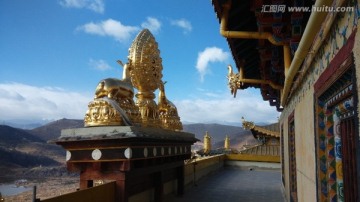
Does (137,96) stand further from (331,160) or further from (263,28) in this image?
(331,160)

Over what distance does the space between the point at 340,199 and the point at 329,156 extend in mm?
348

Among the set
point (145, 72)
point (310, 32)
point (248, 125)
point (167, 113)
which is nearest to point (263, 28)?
point (145, 72)

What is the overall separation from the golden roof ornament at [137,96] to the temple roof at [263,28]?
6.38 feet

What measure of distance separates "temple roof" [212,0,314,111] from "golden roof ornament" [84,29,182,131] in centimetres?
195

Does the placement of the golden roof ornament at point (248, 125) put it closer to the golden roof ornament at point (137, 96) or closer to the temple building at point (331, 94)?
the golden roof ornament at point (137, 96)

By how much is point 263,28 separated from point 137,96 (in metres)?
3.30

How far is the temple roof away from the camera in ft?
20.4

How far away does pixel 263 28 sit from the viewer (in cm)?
696

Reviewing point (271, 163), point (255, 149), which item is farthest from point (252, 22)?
point (255, 149)

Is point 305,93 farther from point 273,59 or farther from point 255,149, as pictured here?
point 255,149

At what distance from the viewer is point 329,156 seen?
2.90 m

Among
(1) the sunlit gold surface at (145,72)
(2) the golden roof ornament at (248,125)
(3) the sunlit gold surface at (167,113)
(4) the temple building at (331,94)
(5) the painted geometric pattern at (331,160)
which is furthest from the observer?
(2) the golden roof ornament at (248,125)

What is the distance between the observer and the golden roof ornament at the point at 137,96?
Answer: 5.80m

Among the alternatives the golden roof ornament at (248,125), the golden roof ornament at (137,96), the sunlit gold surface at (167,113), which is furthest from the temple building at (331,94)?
the golden roof ornament at (248,125)
